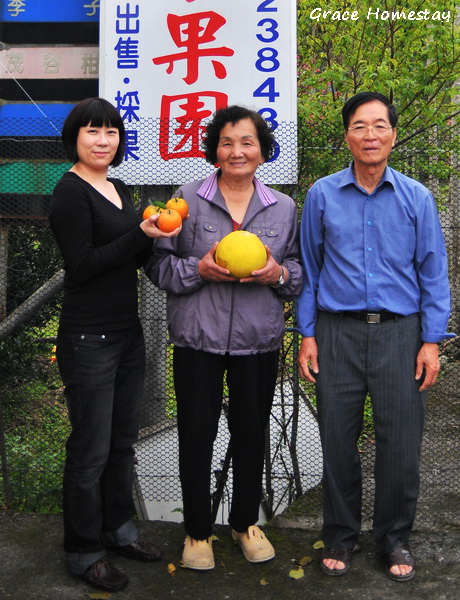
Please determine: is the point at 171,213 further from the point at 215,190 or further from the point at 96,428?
the point at 96,428

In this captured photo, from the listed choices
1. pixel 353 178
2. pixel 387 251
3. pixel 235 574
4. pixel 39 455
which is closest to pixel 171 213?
pixel 353 178

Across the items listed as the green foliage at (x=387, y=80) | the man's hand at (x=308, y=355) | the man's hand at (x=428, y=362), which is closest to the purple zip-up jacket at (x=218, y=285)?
the man's hand at (x=308, y=355)

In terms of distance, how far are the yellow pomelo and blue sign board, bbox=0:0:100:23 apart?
7.13ft

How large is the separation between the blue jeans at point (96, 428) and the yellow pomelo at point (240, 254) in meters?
0.59

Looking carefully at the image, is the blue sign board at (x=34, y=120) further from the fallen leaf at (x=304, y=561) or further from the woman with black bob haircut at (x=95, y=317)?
the fallen leaf at (x=304, y=561)

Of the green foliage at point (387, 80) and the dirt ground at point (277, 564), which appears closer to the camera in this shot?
the dirt ground at point (277, 564)

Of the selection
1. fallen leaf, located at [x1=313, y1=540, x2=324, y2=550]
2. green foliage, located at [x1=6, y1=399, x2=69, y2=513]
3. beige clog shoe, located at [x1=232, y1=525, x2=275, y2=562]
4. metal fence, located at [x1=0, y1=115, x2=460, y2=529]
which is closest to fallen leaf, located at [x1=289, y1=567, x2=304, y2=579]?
beige clog shoe, located at [x1=232, y1=525, x2=275, y2=562]

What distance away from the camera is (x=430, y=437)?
4.68 m

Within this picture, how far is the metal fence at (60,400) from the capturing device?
14.1 feet

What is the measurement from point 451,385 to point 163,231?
2.19 m

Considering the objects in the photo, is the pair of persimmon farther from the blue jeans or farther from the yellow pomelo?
the blue jeans

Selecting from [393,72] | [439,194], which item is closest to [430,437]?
[439,194]

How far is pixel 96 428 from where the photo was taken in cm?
324

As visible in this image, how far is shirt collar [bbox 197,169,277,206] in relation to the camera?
11.0 ft
